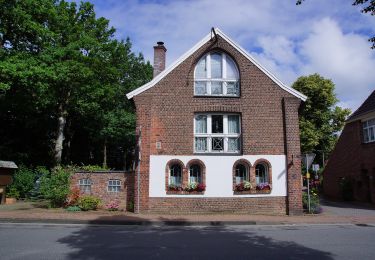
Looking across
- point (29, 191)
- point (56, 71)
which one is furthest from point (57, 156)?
point (56, 71)

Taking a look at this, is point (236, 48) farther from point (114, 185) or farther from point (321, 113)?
point (321, 113)

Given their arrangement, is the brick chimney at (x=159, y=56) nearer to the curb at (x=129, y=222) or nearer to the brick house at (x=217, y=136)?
the brick house at (x=217, y=136)

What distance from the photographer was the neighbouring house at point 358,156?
26156 millimetres

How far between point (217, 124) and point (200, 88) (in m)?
2.03

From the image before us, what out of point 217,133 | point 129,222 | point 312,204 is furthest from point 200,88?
point 312,204

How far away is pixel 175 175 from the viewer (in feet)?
63.7

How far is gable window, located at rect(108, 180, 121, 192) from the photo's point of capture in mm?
19594

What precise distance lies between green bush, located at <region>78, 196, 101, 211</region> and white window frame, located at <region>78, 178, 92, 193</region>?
60 cm

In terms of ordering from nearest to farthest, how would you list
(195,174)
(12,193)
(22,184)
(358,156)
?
(195,174)
(12,193)
(22,184)
(358,156)

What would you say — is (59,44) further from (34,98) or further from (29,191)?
(29,191)

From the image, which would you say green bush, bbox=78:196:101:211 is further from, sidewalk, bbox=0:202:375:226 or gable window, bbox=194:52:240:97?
gable window, bbox=194:52:240:97

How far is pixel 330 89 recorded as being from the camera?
152 feet

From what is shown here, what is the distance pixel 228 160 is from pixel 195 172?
1.74m

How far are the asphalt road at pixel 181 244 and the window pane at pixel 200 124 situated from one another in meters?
7.08
